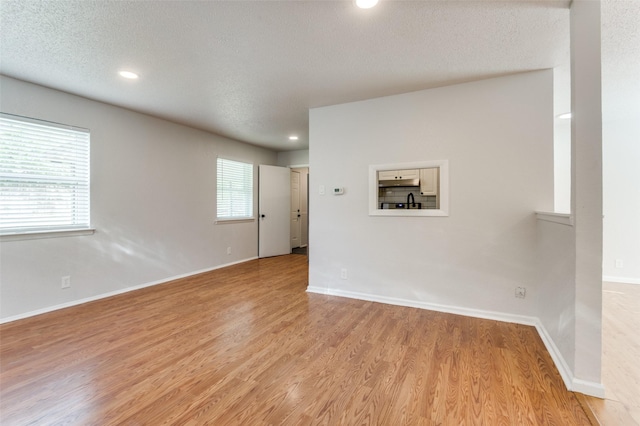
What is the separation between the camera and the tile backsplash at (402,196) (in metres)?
3.11

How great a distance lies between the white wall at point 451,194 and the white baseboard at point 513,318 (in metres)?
0.04

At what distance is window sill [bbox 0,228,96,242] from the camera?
2787 mm

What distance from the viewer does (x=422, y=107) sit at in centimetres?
310

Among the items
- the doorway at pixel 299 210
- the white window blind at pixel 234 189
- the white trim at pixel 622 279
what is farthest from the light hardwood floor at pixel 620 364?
the doorway at pixel 299 210

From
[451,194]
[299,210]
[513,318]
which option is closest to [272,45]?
[451,194]

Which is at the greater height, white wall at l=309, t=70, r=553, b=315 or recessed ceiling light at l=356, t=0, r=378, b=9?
recessed ceiling light at l=356, t=0, r=378, b=9

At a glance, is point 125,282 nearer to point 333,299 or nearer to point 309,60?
point 333,299

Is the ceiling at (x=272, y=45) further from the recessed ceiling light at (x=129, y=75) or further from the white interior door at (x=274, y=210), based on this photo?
the white interior door at (x=274, y=210)

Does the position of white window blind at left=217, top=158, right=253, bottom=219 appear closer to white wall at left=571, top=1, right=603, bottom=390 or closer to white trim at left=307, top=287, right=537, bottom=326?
white trim at left=307, top=287, right=537, bottom=326

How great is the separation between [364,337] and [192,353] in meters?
1.41

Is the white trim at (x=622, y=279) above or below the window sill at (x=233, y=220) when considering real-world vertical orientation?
below

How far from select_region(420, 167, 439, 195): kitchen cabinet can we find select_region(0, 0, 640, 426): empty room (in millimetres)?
A: 16

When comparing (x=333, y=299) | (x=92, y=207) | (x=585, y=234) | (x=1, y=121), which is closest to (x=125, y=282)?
(x=92, y=207)

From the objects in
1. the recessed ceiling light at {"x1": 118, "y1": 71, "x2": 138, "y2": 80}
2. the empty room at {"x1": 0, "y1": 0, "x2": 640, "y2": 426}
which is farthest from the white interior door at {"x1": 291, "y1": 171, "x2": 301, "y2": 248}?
the recessed ceiling light at {"x1": 118, "y1": 71, "x2": 138, "y2": 80}
